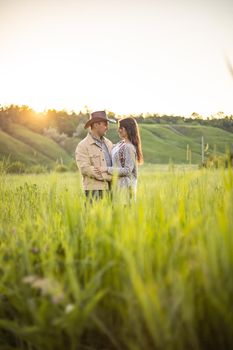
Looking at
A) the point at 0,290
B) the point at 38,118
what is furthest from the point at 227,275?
the point at 38,118

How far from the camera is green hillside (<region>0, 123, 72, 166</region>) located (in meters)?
41.2

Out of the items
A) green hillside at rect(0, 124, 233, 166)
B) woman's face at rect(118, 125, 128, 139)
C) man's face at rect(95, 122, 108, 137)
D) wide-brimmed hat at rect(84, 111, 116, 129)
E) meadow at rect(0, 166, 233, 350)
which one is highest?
green hillside at rect(0, 124, 233, 166)

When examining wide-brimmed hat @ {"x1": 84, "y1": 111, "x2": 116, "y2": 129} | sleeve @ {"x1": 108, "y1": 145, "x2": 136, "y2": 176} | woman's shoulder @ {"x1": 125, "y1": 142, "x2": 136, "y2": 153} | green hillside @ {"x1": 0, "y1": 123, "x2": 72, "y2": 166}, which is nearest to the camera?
sleeve @ {"x1": 108, "y1": 145, "x2": 136, "y2": 176}

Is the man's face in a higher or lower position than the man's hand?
higher

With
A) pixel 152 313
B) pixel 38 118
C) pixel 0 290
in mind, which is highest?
pixel 38 118

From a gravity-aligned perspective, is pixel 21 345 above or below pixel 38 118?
below

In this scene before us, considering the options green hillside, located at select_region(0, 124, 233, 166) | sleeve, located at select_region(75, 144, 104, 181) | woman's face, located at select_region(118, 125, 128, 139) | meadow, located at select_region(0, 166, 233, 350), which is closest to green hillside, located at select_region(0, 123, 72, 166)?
green hillside, located at select_region(0, 124, 233, 166)

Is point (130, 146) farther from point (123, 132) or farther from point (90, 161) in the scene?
point (90, 161)

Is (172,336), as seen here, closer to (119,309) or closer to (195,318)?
(195,318)

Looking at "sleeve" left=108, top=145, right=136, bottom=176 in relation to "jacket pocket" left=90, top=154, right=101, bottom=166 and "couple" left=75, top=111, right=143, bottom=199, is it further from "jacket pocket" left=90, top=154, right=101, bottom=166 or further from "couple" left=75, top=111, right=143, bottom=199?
"jacket pocket" left=90, top=154, right=101, bottom=166

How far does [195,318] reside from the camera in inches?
60.9

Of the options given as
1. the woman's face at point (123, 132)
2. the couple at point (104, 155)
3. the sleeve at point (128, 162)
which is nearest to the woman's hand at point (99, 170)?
the couple at point (104, 155)

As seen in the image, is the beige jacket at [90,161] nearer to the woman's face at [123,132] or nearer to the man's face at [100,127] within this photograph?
the man's face at [100,127]

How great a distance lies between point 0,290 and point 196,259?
105 centimetres
